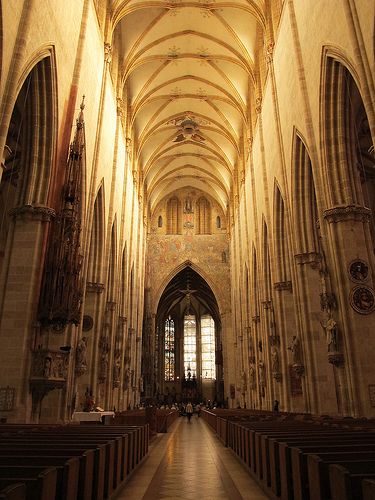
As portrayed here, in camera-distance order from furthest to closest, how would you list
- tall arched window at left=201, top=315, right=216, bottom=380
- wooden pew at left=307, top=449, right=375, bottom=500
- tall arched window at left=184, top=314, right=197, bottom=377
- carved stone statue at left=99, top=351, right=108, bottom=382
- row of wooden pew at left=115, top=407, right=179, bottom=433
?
tall arched window at left=184, top=314, right=197, bottom=377, tall arched window at left=201, top=315, right=216, bottom=380, carved stone statue at left=99, top=351, right=108, bottom=382, row of wooden pew at left=115, top=407, right=179, bottom=433, wooden pew at left=307, top=449, right=375, bottom=500

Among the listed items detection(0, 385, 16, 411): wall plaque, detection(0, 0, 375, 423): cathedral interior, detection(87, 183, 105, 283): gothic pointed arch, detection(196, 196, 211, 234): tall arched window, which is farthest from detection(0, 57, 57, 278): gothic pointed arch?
detection(196, 196, 211, 234): tall arched window

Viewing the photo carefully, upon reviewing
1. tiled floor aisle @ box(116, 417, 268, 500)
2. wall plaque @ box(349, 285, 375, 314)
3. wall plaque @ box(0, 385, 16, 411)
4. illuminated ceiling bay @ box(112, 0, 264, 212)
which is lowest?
tiled floor aisle @ box(116, 417, 268, 500)

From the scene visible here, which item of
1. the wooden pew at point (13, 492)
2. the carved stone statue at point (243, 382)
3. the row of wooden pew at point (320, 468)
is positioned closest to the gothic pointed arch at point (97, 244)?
the row of wooden pew at point (320, 468)

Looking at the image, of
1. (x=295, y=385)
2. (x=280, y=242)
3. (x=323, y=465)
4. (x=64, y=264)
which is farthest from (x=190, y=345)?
(x=323, y=465)

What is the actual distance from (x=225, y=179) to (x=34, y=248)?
76.8 feet

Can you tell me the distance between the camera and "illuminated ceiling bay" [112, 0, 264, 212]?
19625mm

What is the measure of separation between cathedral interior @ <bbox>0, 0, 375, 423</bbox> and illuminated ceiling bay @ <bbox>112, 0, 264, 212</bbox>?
106 mm

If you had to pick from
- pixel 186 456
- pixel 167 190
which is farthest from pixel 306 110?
pixel 167 190

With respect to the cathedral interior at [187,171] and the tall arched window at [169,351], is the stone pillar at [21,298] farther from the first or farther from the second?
the tall arched window at [169,351]

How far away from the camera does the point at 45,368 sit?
372 inches

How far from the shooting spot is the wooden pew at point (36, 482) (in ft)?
7.39

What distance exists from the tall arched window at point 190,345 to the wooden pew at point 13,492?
45.4 m

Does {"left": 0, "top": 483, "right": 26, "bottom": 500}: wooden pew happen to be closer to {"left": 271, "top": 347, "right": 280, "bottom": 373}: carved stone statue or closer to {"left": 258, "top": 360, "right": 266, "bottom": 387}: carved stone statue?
{"left": 271, "top": 347, "right": 280, "bottom": 373}: carved stone statue

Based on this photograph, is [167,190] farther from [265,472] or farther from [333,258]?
[265,472]
